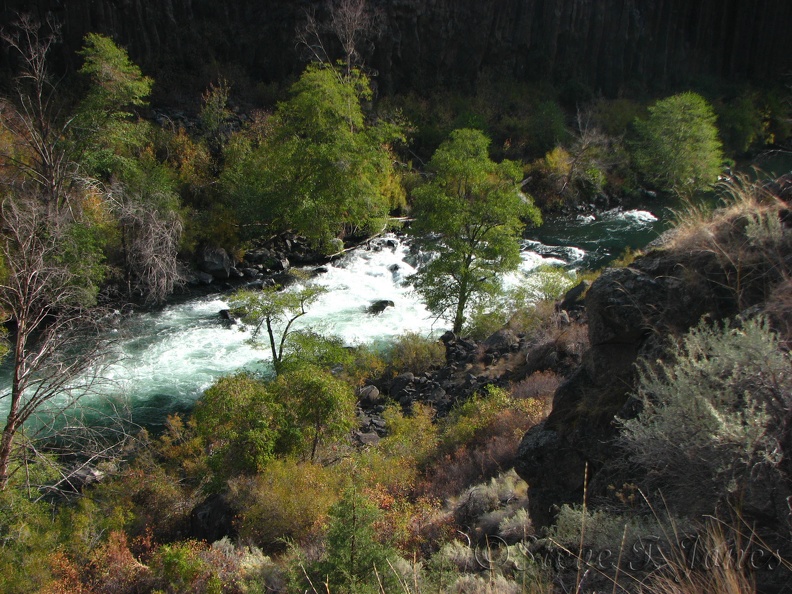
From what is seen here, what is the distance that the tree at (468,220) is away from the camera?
1552cm

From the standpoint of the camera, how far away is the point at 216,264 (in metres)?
21.2

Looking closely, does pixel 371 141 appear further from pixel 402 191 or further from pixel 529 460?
pixel 529 460

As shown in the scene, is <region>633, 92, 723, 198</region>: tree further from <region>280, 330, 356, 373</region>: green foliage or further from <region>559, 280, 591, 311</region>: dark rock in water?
<region>280, 330, 356, 373</region>: green foliage

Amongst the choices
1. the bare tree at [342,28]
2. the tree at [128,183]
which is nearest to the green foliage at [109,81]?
the tree at [128,183]

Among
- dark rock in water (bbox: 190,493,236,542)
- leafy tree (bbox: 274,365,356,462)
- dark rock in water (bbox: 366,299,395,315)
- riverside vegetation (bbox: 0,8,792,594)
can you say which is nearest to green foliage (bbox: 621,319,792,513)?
riverside vegetation (bbox: 0,8,792,594)

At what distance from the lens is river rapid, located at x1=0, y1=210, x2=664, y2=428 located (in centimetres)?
1424

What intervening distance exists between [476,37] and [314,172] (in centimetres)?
2332

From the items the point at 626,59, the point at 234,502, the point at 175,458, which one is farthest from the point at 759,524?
the point at 626,59

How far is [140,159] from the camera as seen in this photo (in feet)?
73.5

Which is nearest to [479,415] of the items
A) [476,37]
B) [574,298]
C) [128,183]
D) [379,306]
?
[574,298]

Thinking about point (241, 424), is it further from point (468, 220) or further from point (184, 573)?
point (468, 220)

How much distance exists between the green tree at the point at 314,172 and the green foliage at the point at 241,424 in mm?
13025

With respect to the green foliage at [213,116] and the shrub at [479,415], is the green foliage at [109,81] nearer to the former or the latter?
the green foliage at [213,116]

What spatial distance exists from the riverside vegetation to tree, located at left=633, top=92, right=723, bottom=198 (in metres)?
15.6
